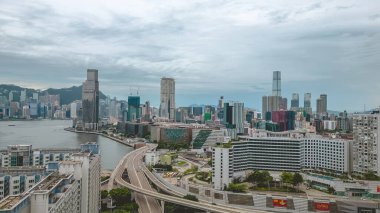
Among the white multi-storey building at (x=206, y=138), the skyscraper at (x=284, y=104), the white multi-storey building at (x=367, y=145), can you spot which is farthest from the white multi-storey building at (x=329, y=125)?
the white multi-storey building at (x=367, y=145)

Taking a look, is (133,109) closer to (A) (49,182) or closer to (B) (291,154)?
(B) (291,154)

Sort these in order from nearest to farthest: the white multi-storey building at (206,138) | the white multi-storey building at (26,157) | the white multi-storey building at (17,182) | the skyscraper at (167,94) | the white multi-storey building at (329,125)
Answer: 1. the white multi-storey building at (17,182)
2. the white multi-storey building at (26,157)
3. the white multi-storey building at (206,138)
4. the white multi-storey building at (329,125)
5. the skyscraper at (167,94)

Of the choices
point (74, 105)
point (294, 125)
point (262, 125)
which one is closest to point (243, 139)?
point (262, 125)

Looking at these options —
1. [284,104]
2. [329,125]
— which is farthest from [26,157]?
[284,104]

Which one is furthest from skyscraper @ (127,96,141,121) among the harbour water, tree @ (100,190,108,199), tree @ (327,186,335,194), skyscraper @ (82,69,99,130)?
tree @ (327,186,335,194)

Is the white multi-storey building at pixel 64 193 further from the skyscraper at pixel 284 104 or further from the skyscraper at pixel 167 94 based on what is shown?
the skyscraper at pixel 167 94

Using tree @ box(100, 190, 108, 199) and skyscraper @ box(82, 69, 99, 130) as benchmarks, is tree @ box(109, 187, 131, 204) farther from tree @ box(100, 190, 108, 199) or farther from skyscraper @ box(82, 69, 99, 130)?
skyscraper @ box(82, 69, 99, 130)
